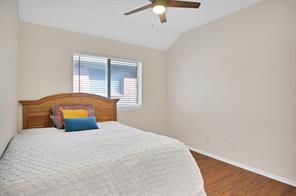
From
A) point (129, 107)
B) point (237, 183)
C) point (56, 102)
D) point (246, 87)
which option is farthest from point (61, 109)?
point (246, 87)

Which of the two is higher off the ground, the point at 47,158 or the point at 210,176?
the point at 47,158

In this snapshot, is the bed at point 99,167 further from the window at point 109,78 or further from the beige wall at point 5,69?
the window at point 109,78

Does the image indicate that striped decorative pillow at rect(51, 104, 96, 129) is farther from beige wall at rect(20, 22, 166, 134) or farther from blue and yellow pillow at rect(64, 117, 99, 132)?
beige wall at rect(20, 22, 166, 134)

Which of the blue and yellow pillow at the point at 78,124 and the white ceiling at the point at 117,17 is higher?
the white ceiling at the point at 117,17

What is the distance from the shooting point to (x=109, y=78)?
12.1 ft

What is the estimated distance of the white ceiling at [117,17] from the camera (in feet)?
8.60

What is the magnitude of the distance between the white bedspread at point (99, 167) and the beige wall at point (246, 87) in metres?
1.46

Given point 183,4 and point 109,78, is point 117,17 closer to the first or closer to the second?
point 109,78

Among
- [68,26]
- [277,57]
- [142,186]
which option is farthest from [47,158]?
[277,57]

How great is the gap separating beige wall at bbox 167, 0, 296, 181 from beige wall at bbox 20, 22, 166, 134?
1.03 meters

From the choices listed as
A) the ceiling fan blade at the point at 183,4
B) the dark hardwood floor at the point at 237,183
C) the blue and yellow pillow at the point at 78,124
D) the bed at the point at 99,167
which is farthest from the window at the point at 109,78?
the dark hardwood floor at the point at 237,183

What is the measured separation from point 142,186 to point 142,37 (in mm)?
3109

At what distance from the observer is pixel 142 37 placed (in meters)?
3.77

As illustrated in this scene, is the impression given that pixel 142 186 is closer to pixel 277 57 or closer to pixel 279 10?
pixel 277 57
